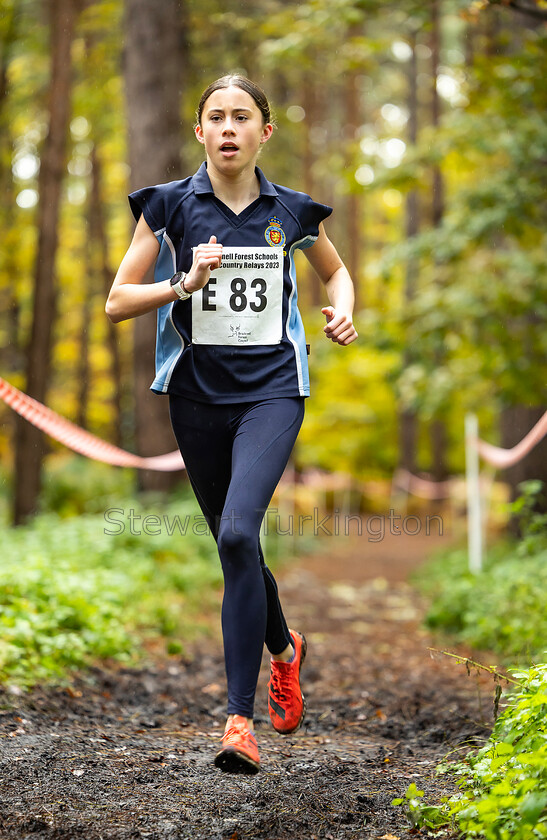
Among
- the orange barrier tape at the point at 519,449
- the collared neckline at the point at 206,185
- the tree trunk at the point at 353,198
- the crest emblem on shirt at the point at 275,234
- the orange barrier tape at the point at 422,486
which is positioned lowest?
the orange barrier tape at the point at 422,486

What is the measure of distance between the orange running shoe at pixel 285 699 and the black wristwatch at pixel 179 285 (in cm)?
161

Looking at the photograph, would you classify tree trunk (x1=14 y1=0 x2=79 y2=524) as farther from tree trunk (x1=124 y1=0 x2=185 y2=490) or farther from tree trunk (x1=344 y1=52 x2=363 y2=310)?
tree trunk (x1=344 y1=52 x2=363 y2=310)

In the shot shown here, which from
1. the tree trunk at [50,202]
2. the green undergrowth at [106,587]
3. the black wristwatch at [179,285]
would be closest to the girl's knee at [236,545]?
the black wristwatch at [179,285]

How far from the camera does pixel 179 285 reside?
319 cm

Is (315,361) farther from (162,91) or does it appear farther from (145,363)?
(162,91)

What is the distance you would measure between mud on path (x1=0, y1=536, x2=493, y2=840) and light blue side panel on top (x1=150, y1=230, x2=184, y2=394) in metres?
1.51

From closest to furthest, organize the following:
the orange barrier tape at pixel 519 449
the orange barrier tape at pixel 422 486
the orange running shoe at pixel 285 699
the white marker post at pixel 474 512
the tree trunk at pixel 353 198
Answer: the orange running shoe at pixel 285 699 < the orange barrier tape at pixel 519 449 < the white marker post at pixel 474 512 < the tree trunk at pixel 353 198 < the orange barrier tape at pixel 422 486

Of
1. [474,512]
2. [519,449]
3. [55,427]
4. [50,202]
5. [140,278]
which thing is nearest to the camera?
[140,278]

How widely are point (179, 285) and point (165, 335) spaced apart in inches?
13.9

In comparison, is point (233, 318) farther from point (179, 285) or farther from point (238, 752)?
point (238, 752)

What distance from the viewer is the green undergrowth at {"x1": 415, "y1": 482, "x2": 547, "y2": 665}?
5.53m

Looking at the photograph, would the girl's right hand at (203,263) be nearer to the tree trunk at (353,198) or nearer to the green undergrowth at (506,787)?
the green undergrowth at (506,787)

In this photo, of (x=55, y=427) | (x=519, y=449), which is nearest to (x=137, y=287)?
(x=55, y=427)

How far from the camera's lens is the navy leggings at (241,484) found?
318cm
